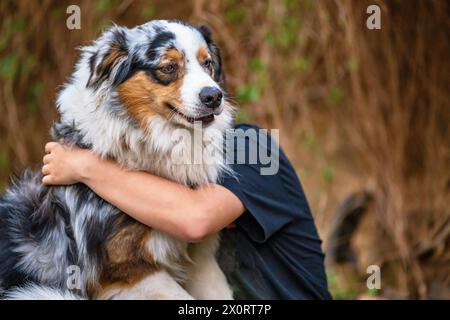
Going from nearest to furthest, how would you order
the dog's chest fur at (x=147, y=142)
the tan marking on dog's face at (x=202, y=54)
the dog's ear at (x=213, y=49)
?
the dog's chest fur at (x=147, y=142) → the tan marking on dog's face at (x=202, y=54) → the dog's ear at (x=213, y=49)

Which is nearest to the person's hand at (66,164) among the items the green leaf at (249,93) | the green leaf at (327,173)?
the green leaf at (249,93)

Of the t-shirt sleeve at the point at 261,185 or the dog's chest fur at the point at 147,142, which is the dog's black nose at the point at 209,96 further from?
the t-shirt sleeve at the point at 261,185

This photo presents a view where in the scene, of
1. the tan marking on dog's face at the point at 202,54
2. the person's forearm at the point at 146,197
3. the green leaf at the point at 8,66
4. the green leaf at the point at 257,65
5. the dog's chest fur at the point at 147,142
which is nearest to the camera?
the person's forearm at the point at 146,197

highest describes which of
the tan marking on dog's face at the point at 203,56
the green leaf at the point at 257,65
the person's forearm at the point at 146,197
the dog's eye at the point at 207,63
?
the green leaf at the point at 257,65

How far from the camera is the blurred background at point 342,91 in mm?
4578

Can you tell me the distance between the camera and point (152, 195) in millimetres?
2562

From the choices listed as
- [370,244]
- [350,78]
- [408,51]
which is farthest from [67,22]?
[370,244]

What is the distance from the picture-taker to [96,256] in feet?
8.40

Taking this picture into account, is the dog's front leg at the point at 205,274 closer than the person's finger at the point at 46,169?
No

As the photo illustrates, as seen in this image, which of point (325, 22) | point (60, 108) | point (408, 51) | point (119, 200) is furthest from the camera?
point (408, 51)

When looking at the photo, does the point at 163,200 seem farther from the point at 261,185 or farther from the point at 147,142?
the point at 261,185

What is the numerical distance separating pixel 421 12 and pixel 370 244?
5.90 feet

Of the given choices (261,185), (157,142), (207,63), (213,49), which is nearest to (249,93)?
(213,49)

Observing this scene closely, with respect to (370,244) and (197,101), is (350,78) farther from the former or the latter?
(197,101)
